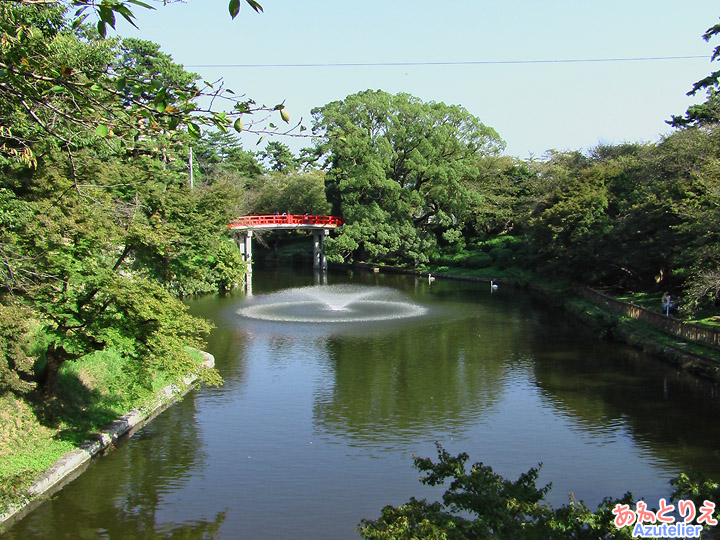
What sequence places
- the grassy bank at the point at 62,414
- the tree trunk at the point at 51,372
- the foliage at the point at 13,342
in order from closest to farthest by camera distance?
the foliage at the point at 13,342
the grassy bank at the point at 62,414
the tree trunk at the point at 51,372

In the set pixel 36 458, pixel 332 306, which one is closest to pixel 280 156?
pixel 332 306

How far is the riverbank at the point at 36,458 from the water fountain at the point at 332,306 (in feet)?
51.1

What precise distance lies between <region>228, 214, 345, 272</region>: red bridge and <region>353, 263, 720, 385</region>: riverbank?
16.8m

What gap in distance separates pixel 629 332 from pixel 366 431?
14055 millimetres

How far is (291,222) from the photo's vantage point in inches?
2057

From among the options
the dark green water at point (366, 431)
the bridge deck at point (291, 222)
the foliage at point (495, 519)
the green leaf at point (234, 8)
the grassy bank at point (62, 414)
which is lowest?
the dark green water at point (366, 431)

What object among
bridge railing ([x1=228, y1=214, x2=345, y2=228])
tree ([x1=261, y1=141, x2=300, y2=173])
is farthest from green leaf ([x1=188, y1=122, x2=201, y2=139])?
tree ([x1=261, y1=141, x2=300, y2=173])

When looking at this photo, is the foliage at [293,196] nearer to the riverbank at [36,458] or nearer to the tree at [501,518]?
the riverbank at [36,458]

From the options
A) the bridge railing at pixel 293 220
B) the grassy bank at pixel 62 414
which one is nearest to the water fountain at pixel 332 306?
the bridge railing at pixel 293 220

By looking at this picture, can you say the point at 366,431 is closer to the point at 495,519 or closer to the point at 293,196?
the point at 495,519

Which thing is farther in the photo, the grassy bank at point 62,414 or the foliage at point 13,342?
the grassy bank at point 62,414

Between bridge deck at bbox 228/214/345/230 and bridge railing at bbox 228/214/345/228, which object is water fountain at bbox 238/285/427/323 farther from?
bridge railing at bbox 228/214/345/228

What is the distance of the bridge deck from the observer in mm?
49875

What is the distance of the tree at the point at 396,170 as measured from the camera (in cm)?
5109
